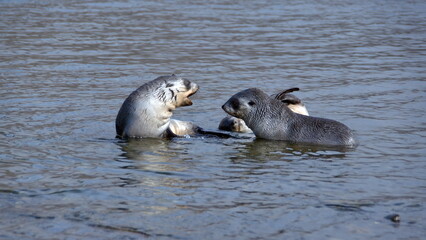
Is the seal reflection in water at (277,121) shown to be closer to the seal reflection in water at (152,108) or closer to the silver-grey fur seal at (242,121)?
the silver-grey fur seal at (242,121)

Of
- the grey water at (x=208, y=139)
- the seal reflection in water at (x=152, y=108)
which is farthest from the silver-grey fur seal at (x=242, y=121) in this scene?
the seal reflection in water at (x=152, y=108)

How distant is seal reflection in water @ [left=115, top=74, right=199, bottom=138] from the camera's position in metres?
10.6

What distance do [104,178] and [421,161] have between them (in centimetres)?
377

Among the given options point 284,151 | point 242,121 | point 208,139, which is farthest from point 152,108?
point 284,151

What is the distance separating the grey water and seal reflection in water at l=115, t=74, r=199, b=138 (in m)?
0.23

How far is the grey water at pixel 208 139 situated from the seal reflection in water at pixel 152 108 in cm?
23

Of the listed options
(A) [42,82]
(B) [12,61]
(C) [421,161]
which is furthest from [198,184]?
(B) [12,61]

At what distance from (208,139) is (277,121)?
969mm

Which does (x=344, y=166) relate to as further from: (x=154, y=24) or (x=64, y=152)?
(x=154, y=24)

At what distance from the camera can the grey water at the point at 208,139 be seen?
7.00 m

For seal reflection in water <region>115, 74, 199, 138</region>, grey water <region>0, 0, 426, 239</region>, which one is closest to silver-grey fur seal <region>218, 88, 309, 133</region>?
grey water <region>0, 0, 426, 239</region>

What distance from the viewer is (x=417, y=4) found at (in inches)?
1172

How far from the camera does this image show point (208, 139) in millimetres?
10758

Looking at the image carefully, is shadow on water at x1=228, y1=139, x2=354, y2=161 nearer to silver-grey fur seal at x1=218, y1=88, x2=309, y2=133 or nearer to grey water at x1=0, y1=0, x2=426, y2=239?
grey water at x1=0, y1=0, x2=426, y2=239
